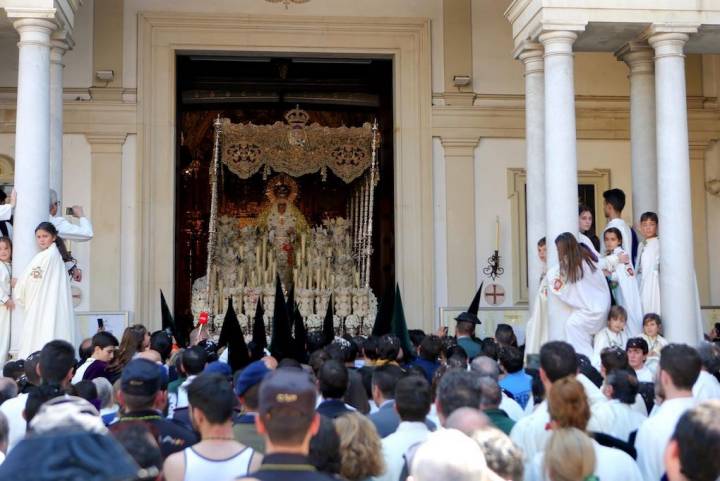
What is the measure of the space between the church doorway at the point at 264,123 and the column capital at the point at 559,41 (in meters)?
4.95

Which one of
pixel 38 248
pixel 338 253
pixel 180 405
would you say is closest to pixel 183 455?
pixel 180 405

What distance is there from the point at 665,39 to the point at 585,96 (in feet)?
13.4

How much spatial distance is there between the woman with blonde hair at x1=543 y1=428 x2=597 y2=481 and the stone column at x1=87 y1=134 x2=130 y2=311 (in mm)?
11195

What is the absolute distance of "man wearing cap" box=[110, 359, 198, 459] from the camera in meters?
4.49

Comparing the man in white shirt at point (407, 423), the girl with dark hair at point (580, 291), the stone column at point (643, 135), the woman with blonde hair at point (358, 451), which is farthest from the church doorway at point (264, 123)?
the woman with blonde hair at point (358, 451)

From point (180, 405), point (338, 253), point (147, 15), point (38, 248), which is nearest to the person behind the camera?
point (180, 405)

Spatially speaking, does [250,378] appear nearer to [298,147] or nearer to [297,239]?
[298,147]

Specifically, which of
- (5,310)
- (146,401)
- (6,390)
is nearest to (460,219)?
(5,310)

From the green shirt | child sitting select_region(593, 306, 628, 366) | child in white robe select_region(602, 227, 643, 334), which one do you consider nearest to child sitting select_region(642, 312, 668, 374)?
child sitting select_region(593, 306, 628, 366)

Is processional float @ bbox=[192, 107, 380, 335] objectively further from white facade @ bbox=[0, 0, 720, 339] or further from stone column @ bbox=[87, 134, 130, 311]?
stone column @ bbox=[87, 134, 130, 311]

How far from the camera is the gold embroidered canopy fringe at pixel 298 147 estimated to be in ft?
54.1

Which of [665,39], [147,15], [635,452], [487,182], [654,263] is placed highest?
[147,15]

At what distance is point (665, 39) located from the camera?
11.7 m

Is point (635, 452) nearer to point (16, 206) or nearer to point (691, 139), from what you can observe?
point (16, 206)
